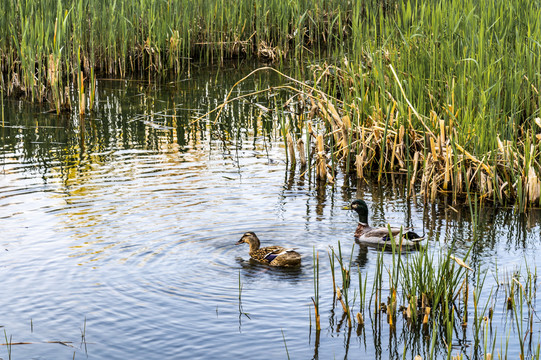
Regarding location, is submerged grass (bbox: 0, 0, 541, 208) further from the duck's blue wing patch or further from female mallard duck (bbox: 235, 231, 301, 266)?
the duck's blue wing patch

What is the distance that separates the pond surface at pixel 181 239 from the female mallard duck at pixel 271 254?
0.09 m

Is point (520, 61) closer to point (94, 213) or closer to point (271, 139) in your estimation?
point (271, 139)

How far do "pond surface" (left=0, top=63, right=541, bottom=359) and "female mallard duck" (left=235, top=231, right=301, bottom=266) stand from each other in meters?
0.09

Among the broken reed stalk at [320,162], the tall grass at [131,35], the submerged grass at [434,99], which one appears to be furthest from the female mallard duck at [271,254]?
the tall grass at [131,35]

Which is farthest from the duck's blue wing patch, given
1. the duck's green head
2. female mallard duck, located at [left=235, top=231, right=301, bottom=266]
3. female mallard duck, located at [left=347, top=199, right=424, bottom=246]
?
Answer: the duck's green head

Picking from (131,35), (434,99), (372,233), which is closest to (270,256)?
(372,233)

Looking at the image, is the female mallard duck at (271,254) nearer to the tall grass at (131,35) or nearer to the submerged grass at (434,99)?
the submerged grass at (434,99)

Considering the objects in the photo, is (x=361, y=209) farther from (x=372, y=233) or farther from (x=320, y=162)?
(x=320, y=162)

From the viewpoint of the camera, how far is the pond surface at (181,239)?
18.6 feet

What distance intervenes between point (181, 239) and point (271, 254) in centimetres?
109

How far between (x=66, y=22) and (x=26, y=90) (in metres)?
1.53

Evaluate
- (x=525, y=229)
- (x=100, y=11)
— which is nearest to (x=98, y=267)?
(x=525, y=229)

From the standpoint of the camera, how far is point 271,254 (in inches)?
292

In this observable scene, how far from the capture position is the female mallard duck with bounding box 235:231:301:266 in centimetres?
729
